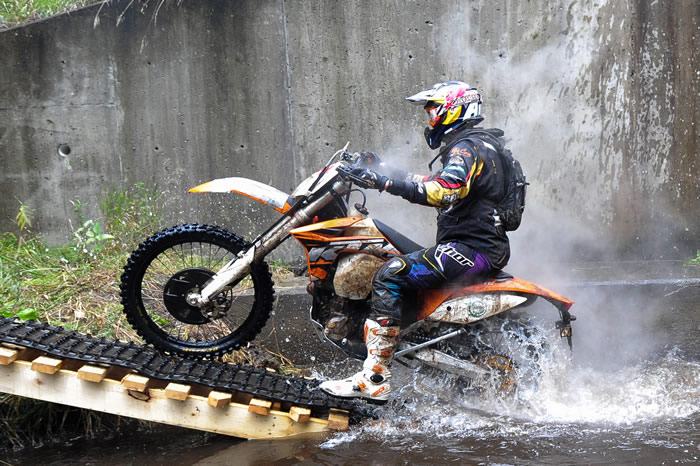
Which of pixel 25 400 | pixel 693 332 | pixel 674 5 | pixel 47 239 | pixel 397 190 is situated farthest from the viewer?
pixel 47 239

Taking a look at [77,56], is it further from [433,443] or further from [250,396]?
[433,443]

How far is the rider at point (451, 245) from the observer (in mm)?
4004

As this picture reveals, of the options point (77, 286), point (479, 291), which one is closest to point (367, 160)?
point (479, 291)

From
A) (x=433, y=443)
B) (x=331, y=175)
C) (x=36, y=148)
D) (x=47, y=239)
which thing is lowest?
(x=433, y=443)

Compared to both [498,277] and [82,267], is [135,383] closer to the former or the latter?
[82,267]

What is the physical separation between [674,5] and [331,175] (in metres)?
4.45

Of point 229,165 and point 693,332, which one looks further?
point 229,165

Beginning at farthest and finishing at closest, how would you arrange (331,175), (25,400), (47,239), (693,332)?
(47,239) < (693,332) < (25,400) < (331,175)

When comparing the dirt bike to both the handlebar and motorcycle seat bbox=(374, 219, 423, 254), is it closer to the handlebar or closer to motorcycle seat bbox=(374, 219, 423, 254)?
motorcycle seat bbox=(374, 219, 423, 254)

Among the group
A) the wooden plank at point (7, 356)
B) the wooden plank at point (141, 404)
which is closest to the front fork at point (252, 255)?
the wooden plank at point (141, 404)

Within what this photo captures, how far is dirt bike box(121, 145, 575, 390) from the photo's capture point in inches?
160

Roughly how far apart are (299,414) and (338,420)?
285 mm

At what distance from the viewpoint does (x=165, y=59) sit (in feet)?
21.1

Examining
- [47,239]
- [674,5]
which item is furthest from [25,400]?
[674,5]
